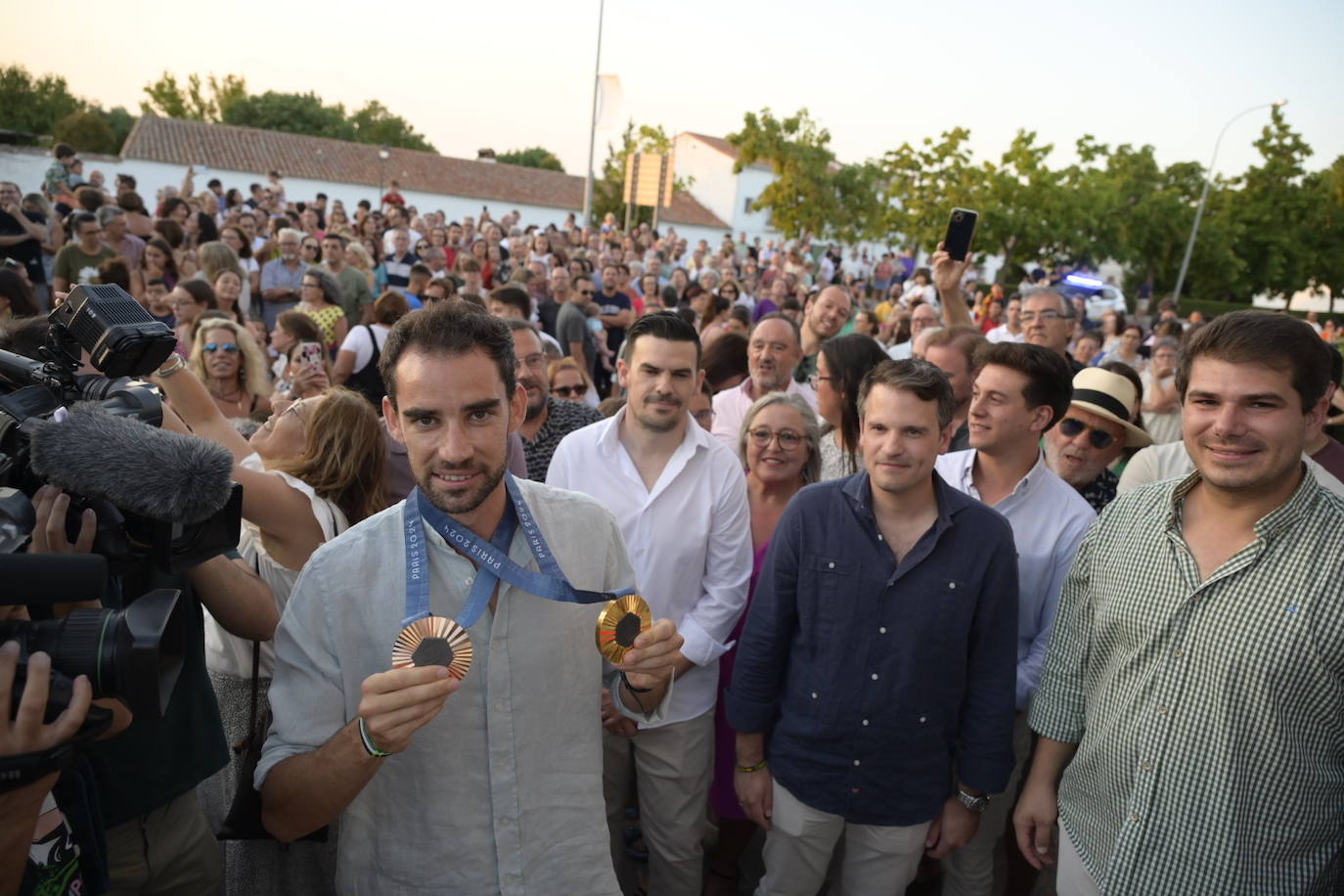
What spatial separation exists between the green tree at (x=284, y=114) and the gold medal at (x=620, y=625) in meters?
83.7

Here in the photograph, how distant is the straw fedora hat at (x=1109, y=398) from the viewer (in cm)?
413

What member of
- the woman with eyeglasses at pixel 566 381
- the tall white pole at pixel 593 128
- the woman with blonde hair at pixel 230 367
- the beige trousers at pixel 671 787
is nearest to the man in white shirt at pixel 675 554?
the beige trousers at pixel 671 787

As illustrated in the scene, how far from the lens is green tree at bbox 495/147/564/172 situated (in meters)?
94.1

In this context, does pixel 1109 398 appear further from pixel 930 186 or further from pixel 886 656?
pixel 930 186

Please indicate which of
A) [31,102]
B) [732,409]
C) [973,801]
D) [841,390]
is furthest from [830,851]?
[31,102]

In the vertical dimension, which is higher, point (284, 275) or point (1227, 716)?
point (284, 275)

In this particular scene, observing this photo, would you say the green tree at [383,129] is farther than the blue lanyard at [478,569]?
Yes

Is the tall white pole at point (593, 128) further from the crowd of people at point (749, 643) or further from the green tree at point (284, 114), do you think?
the green tree at point (284, 114)

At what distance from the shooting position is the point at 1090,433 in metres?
4.16

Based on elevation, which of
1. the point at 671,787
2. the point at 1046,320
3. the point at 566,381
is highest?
the point at 1046,320

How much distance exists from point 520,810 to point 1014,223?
33233 mm

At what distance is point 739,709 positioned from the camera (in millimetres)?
3109

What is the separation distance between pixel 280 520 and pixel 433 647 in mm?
1427

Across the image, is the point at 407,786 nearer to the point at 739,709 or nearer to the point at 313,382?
the point at 739,709
